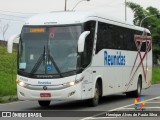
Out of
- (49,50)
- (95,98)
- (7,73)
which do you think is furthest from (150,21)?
(49,50)

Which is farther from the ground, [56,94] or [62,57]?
[62,57]

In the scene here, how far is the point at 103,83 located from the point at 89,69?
1925 mm

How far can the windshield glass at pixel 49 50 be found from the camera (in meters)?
17.5

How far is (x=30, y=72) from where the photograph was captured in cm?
1759

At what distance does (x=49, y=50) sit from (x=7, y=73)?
2248cm

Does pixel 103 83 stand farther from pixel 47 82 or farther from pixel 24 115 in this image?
pixel 24 115

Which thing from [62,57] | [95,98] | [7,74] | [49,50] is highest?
[49,50]

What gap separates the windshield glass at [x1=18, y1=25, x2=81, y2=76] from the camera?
17500 millimetres

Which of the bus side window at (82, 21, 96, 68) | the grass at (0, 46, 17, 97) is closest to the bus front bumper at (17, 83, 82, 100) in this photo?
the bus side window at (82, 21, 96, 68)

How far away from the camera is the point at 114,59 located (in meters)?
21.6

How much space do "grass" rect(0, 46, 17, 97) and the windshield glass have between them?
312 inches

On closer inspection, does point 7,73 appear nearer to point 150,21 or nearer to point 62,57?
point 62,57

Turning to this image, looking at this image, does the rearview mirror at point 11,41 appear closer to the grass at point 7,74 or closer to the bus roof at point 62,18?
the bus roof at point 62,18

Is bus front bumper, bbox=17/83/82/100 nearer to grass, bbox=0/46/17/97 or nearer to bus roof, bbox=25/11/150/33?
bus roof, bbox=25/11/150/33
